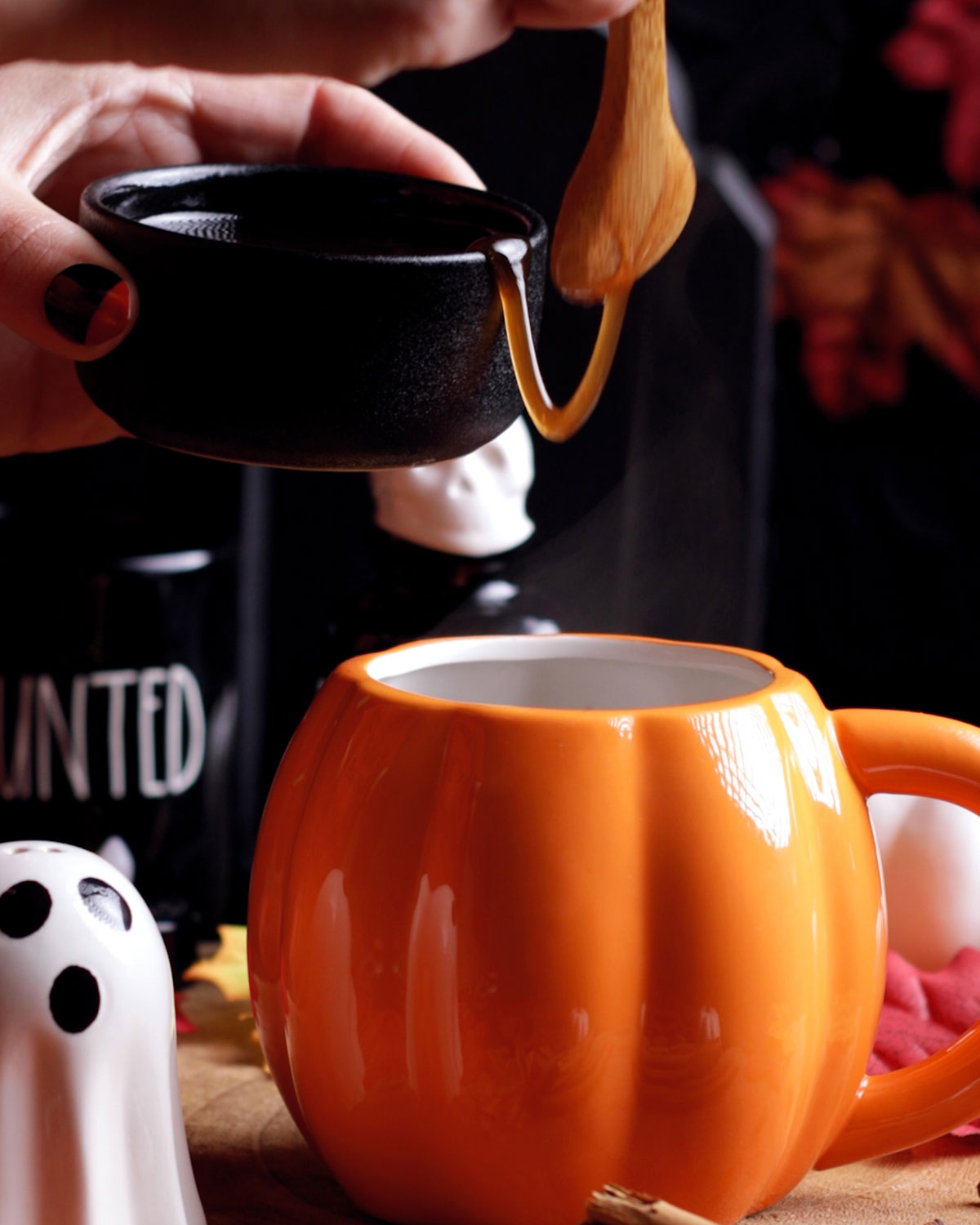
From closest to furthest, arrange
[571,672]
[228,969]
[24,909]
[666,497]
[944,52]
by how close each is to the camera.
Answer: [24,909] → [571,672] → [228,969] → [666,497] → [944,52]

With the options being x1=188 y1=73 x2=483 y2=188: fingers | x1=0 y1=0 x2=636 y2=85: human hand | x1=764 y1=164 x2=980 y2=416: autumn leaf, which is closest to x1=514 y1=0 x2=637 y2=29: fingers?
x1=0 y1=0 x2=636 y2=85: human hand

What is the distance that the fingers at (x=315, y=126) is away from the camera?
697 millimetres

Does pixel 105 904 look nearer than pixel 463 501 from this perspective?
Yes

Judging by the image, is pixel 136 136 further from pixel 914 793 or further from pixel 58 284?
pixel 914 793

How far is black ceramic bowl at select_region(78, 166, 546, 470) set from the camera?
39cm

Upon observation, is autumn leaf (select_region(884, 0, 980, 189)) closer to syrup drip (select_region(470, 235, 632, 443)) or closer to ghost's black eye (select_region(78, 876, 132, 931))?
syrup drip (select_region(470, 235, 632, 443))

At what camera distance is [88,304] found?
434 mm

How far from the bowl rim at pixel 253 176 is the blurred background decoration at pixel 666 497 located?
4 centimetres

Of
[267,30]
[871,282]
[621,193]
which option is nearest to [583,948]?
[621,193]

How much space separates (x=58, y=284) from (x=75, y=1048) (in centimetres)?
23

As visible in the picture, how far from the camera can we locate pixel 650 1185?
414mm

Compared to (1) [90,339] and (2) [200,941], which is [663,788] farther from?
(2) [200,941]

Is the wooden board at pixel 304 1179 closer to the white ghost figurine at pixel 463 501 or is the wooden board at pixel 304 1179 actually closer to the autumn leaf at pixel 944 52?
the white ghost figurine at pixel 463 501

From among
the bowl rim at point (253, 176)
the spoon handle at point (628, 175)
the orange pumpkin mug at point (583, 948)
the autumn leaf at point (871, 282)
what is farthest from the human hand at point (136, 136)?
the autumn leaf at point (871, 282)
